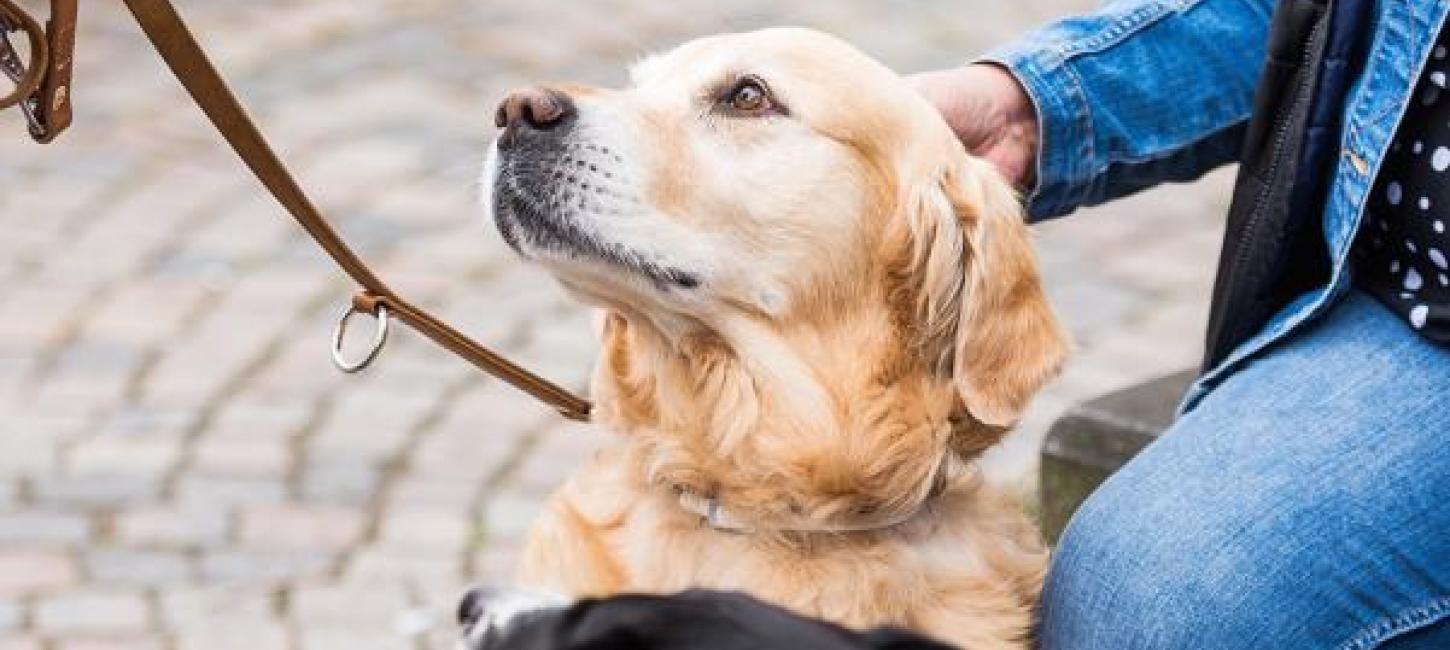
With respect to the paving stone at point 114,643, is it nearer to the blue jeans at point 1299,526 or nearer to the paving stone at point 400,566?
the paving stone at point 400,566

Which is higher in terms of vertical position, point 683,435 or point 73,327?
point 683,435

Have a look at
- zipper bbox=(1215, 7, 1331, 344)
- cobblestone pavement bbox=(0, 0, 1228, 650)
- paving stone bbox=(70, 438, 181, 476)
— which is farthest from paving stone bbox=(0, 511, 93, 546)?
zipper bbox=(1215, 7, 1331, 344)

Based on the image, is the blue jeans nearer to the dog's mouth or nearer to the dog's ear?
the dog's ear

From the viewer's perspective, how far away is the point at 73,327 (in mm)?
5887

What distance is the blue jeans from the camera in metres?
3.02

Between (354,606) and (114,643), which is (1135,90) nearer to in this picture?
(354,606)

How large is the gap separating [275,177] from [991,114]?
44.2 inches

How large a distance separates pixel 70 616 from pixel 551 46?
3.71m

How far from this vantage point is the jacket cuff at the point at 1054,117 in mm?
3596

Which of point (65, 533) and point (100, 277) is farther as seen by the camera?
point (100, 277)

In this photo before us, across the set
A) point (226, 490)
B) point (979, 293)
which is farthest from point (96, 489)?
point (979, 293)

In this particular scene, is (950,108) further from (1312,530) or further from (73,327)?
(73,327)

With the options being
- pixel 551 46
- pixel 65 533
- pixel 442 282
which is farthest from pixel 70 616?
pixel 551 46

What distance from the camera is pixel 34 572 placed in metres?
4.80
